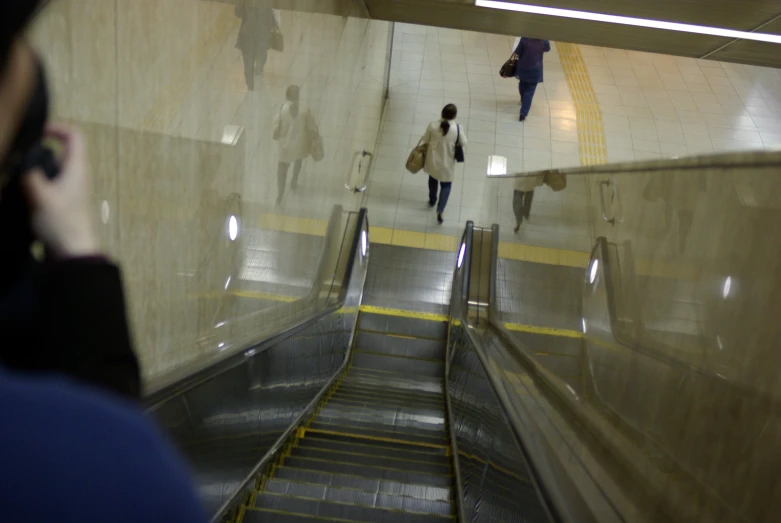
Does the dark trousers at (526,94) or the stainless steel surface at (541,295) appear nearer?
the stainless steel surface at (541,295)

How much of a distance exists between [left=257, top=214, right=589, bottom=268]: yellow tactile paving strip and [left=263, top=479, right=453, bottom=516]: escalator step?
131cm

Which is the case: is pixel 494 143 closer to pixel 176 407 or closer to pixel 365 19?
pixel 365 19

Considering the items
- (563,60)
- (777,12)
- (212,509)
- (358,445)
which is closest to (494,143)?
(563,60)

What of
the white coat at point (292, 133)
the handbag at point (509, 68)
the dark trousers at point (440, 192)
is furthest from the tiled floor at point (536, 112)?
the white coat at point (292, 133)

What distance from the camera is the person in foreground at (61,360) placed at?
1.47 feet

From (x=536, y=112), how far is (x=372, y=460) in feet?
27.4

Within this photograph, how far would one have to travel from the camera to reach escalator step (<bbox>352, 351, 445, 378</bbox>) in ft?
22.3

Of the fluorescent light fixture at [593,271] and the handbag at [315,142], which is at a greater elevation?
the handbag at [315,142]

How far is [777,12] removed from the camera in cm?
442

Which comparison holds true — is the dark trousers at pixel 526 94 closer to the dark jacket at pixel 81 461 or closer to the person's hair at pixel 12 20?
the person's hair at pixel 12 20

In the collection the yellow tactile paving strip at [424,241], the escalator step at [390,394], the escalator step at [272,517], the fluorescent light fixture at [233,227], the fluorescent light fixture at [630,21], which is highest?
the fluorescent light fixture at [630,21]

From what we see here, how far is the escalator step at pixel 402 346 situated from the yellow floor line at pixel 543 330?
220 cm

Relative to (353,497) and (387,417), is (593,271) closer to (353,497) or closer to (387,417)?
(353,497)

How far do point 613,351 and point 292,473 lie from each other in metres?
2.00
